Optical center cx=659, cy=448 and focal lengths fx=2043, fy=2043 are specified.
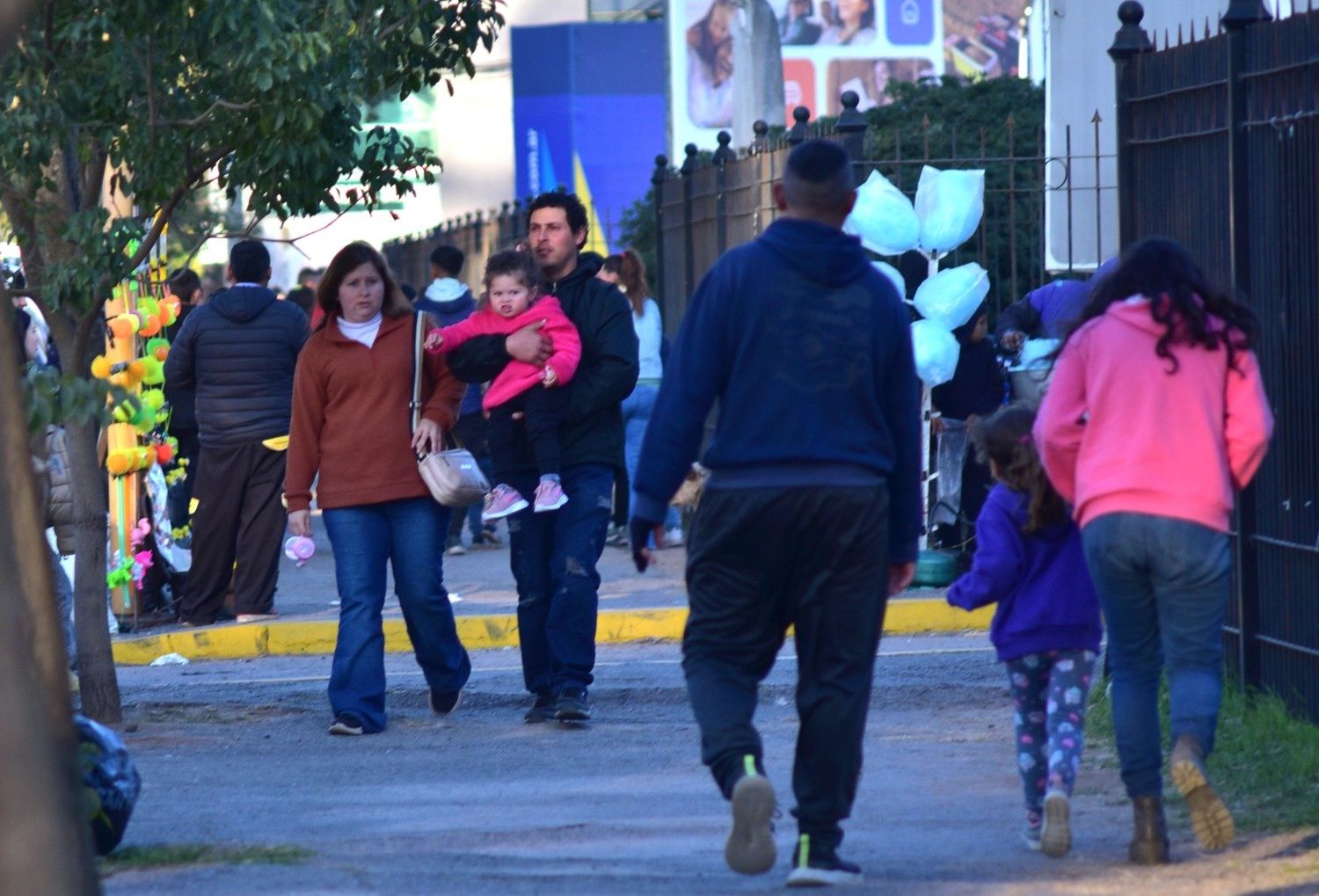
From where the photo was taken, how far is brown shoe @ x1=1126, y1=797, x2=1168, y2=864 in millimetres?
5391

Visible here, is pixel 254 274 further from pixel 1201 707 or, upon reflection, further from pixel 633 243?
pixel 633 243

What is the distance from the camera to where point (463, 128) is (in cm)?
4038

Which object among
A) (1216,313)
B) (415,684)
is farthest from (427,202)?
(1216,313)

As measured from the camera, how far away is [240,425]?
11.6m

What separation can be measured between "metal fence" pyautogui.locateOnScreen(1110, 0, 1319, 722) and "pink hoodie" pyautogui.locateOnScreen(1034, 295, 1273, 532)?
5.59 ft

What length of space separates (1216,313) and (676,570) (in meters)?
8.37

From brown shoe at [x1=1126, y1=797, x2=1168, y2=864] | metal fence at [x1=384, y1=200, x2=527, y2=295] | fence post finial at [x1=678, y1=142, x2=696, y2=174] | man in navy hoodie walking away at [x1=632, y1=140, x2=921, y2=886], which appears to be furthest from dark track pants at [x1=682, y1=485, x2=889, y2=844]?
metal fence at [x1=384, y1=200, x2=527, y2=295]

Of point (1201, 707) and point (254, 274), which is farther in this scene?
point (254, 274)

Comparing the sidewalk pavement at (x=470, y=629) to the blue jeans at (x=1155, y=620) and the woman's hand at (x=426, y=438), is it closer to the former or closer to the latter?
the woman's hand at (x=426, y=438)

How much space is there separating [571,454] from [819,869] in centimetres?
295

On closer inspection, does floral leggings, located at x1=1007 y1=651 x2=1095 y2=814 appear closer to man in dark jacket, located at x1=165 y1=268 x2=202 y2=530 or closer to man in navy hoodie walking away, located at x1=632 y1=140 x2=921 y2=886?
man in navy hoodie walking away, located at x1=632 y1=140 x2=921 y2=886

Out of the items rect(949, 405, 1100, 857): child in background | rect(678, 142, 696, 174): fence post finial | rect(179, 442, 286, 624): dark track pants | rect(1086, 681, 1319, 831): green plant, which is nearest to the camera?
rect(949, 405, 1100, 857): child in background

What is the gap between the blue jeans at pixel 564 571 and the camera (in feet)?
25.7

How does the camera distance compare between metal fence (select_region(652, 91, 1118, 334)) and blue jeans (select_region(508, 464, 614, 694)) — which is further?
metal fence (select_region(652, 91, 1118, 334))
